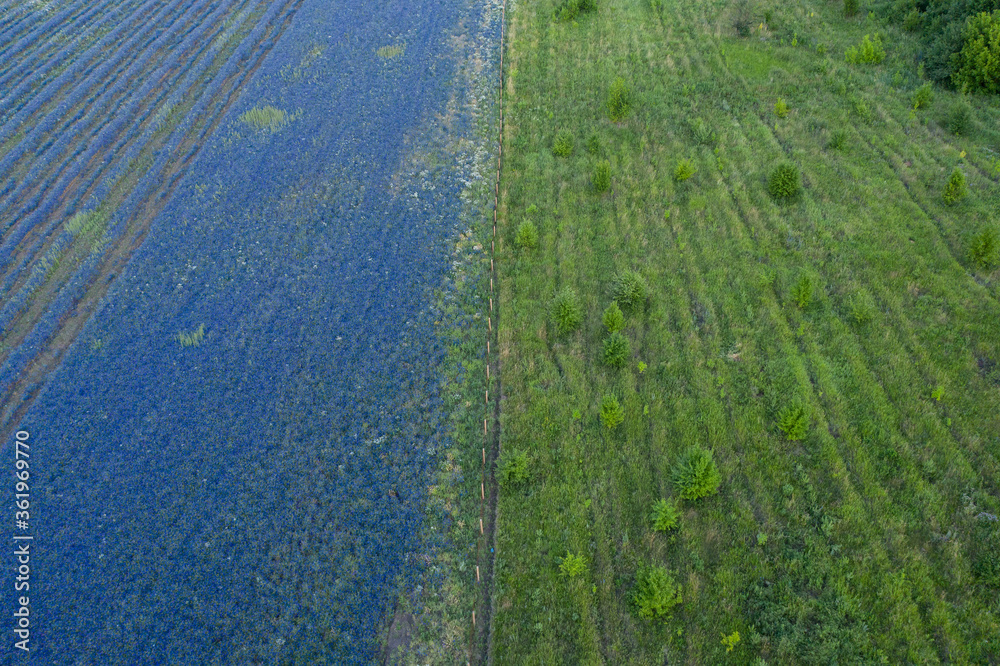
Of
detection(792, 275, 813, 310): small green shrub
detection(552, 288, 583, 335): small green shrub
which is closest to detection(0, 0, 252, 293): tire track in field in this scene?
detection(552, 288, 583, 335): small green shrub

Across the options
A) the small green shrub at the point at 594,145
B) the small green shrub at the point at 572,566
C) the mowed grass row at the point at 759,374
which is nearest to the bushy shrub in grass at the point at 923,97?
the mowed grass row at the point at 759,374

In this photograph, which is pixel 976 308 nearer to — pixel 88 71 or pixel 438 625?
pixel 438 625

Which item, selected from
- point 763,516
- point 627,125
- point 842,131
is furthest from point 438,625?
point 842,131

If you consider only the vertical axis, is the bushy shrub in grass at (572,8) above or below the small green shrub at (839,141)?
above

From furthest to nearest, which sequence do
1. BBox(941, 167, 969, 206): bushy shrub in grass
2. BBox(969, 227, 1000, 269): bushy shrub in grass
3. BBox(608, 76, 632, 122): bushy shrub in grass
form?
1. BBox(608, 76, 632, 122): bushy shrub in grass
2. BBox(941, 167, 969, 206): bushy shrub in grass
3. BBox(969, 227, 1000, 269): bushy shrub in grass

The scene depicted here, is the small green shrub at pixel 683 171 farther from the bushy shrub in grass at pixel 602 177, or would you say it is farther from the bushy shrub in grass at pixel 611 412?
the bushy shrub in grass at pixel 611 412

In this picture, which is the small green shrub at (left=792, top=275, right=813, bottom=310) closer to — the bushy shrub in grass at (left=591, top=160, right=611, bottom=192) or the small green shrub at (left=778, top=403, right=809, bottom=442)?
the small green shrub at (left=778, top=403, right=809, bottom=442)
